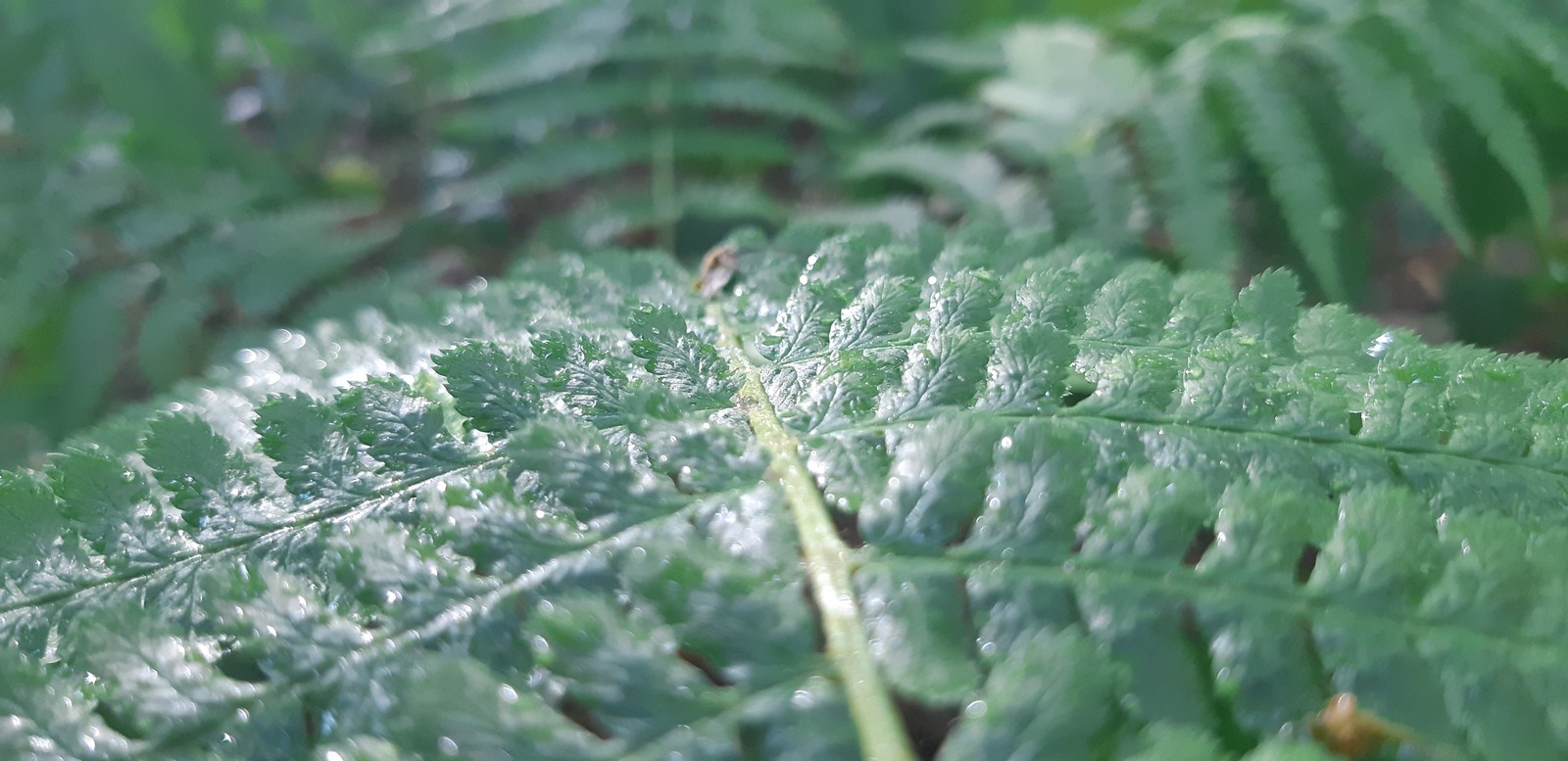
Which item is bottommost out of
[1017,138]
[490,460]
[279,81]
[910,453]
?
[910,453]

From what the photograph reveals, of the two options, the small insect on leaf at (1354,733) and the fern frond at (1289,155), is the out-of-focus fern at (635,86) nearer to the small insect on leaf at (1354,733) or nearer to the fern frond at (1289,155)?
the fern frond at (1289,155)

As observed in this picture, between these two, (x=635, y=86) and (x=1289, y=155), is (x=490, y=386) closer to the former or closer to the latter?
(x=1289, y=155)

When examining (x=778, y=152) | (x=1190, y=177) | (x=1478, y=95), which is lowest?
(x=1478, y=95)

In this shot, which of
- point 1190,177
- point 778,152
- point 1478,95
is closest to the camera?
point 1478,95

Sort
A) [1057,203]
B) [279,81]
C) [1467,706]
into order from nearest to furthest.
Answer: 1. [1467,706]
2. [1057,203]
3. [279,81]

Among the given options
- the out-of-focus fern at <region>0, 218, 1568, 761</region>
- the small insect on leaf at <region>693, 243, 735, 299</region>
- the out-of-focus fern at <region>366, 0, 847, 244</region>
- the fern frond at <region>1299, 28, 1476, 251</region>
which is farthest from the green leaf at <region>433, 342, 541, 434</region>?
the fern frond at <region>1299, 28, 1476, 251</region>

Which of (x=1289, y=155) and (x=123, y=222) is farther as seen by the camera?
(x=123, y=222)

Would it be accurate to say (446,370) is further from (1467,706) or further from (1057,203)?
(1057,203)

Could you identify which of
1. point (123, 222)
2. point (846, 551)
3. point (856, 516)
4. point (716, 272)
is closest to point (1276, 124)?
point (716, 272)

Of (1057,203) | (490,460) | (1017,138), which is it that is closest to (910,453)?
(490,460)
